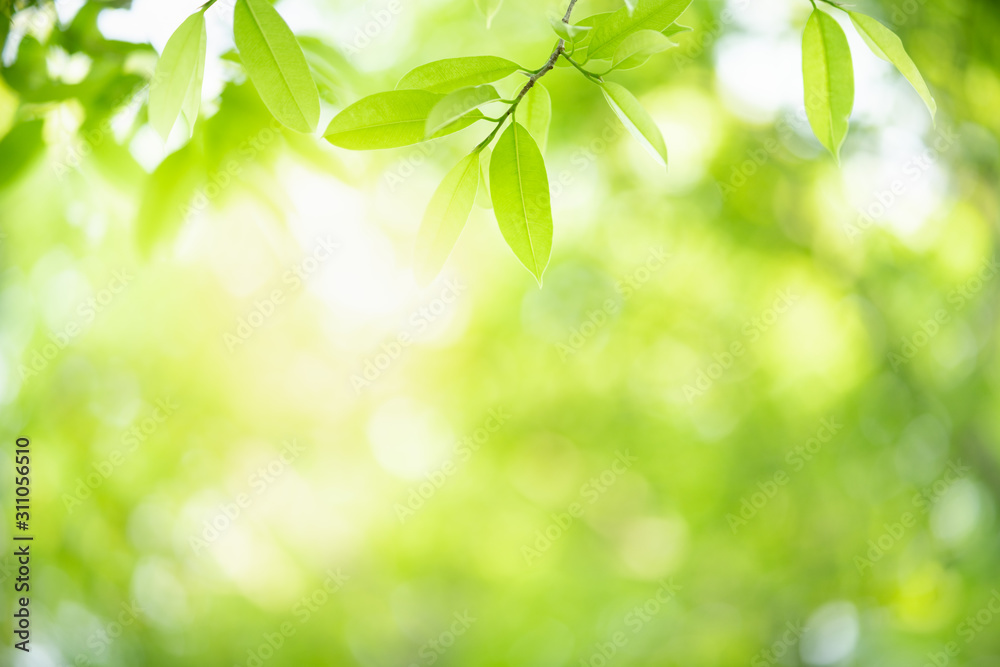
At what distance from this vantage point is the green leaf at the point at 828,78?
1.77ft

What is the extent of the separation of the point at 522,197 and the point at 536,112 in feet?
0.41

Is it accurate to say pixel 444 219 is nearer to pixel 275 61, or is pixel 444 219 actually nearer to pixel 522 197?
pixel 522 197

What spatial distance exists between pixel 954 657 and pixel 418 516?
2.83 metres

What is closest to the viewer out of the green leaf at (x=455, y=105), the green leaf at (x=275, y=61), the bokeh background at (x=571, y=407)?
the green leaf at (x=455, y=105)

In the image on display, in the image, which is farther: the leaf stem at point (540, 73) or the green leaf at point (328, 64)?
the green leaf at point (328, 64)

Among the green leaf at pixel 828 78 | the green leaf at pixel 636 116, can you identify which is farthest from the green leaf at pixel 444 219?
the green leaf at pixel 828 78

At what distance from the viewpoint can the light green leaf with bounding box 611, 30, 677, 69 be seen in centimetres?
45

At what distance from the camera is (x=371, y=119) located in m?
0.48

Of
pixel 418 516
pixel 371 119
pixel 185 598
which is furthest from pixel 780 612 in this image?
pixel 371 119

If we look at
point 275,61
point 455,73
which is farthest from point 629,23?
point 275,61

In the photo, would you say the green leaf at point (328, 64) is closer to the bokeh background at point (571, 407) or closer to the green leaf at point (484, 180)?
the green leaf at point (484, 180)

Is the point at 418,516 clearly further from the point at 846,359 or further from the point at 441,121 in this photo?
the point at 441,121

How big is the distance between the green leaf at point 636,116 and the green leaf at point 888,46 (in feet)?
0.58

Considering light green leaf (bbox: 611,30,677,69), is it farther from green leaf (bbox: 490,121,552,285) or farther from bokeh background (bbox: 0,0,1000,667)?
bokeh background (bbox: 0,0,1000,667)
